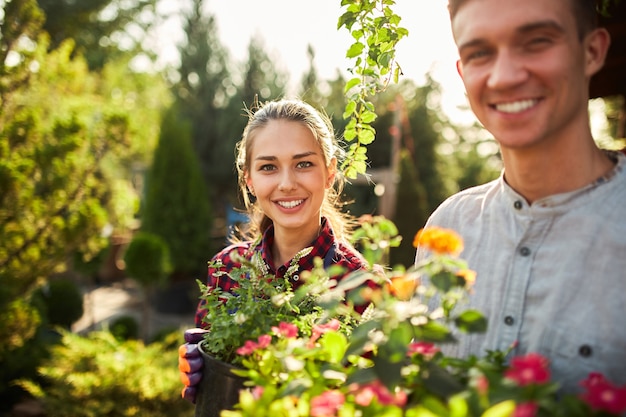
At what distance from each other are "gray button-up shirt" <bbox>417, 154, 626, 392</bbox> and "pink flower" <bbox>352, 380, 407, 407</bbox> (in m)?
0.41

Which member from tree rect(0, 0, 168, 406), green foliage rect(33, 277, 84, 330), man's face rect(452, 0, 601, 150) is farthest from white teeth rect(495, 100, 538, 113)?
green foliage rect(33, 277, 84, 330)

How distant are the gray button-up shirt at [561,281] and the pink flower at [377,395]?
41cm

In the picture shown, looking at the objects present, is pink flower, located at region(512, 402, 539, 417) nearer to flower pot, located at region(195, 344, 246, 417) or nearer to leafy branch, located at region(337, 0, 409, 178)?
flower pot, located at region(195, 344, 246, 417)

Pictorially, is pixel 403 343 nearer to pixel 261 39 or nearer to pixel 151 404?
pixel 151 404

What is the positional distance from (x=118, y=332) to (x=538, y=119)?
207 inches

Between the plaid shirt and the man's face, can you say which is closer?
the man's face

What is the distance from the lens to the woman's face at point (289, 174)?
2.00 meters

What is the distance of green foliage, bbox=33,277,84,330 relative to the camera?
19.5 ft

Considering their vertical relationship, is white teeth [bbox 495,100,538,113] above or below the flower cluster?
above

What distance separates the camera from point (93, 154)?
521cm

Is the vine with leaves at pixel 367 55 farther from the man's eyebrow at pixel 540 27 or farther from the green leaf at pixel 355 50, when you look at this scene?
the man's eyebrow at pixel 540 27

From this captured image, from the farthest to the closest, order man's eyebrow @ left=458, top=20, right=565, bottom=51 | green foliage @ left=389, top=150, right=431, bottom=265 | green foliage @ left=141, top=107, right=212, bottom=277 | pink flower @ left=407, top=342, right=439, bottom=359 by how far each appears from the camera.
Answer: green foliage @ left=141, top=107, right=212, bottom=277
green foliage @ left=389, top=150, right=431, bottom=265
man's eyebrow @ left=458, top=20, right=565, bottom=51
pink flower @ left=407, top=342, right=439, bottom=359

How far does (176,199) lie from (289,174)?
A: 7390 mm

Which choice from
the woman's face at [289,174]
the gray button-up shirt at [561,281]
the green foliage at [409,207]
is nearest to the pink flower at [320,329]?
the gray button-up shirt at [561,281]
